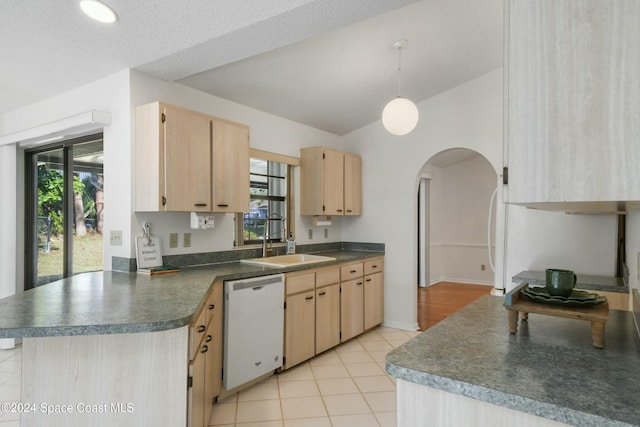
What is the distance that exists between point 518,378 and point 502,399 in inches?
4.2

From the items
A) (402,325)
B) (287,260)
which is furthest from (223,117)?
(402,325)

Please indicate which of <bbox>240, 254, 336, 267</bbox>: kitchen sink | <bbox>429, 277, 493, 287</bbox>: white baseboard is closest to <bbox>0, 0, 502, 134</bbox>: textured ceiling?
<bbox>240, 254, 336, 267</bbox>: kitchen sink

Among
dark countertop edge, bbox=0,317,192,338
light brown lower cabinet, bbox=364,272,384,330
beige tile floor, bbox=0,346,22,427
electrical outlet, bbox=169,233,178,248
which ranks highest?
electrical outlet, bbox=169,233,178,248

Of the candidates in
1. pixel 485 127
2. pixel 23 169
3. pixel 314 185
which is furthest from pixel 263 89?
pixel 23 169

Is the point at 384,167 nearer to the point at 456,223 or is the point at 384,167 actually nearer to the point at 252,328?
the point at 252,328

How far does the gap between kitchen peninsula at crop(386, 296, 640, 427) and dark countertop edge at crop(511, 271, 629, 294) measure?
78cm

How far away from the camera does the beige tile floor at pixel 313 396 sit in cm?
239

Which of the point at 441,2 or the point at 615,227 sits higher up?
the point at 441,2

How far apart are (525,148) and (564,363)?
0.64 metres

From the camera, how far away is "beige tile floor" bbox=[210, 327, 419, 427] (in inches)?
94.0

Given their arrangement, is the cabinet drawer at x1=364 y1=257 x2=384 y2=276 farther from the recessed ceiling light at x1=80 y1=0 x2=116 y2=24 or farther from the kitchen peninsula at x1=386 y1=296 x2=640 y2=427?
the recessed ceiling light at x1=80 y1=0 x2=116 y2=24

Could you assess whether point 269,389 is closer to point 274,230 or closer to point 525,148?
point 274,230

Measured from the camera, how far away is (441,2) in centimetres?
255

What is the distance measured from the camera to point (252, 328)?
2.76m
